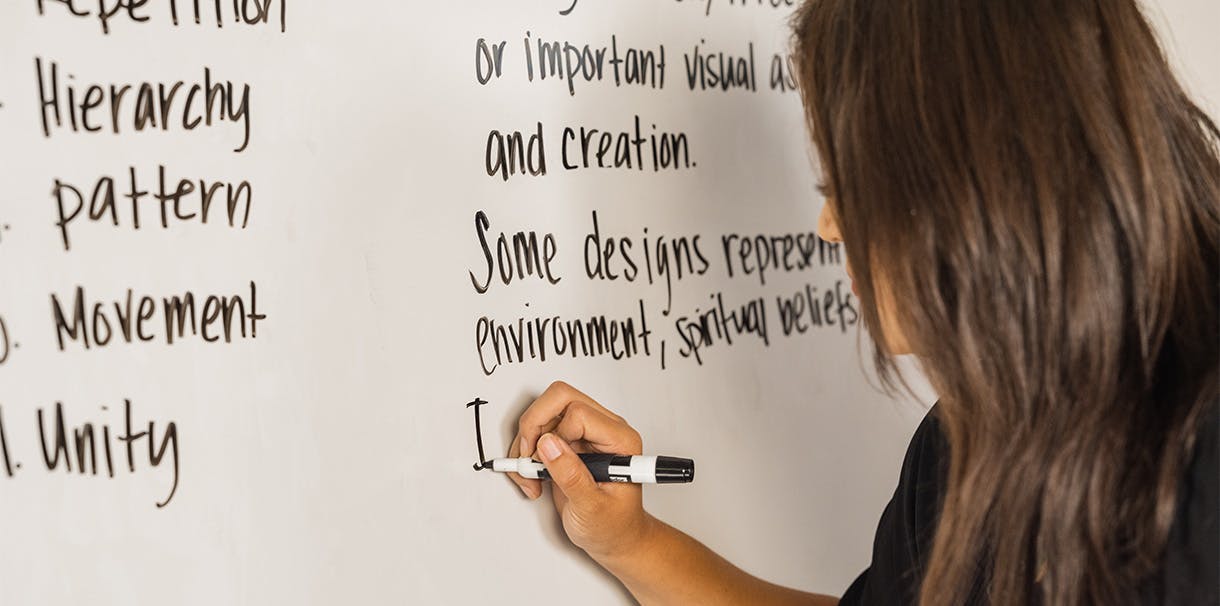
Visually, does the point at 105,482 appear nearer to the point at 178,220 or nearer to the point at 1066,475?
the point at 178,220

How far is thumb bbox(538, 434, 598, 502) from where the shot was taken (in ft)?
2.16

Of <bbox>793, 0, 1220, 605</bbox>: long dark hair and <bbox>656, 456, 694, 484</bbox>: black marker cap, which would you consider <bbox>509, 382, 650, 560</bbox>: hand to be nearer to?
<bbox>656, 456, 694, 484</bbox>: black marker cap

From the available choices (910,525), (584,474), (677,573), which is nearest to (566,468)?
(584,474)

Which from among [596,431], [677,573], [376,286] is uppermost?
[376,286]

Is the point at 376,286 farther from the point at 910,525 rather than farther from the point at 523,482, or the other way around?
the point at 910,525

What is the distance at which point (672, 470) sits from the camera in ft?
2.22

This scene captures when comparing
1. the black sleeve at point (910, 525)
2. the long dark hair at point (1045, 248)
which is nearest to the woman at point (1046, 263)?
the long dark hair at point (1045, 248)

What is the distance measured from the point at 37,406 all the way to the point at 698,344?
0.43 metres

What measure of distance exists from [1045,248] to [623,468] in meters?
0.28

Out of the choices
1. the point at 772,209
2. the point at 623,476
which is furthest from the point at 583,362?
the point at 772,209

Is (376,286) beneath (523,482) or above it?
above

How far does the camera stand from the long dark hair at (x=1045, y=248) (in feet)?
1.74

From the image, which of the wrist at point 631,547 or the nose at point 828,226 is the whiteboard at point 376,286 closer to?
the wrist at point 631,547

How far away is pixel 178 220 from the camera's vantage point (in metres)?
0.57
